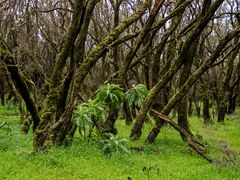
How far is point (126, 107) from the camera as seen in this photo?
23078 millimetres

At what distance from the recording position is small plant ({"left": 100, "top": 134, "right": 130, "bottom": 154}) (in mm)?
11070

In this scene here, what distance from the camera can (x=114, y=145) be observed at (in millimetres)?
11234

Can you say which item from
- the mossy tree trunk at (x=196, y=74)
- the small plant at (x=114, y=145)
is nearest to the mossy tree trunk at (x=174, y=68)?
the mossy tree trunk at (x=196, y=74)

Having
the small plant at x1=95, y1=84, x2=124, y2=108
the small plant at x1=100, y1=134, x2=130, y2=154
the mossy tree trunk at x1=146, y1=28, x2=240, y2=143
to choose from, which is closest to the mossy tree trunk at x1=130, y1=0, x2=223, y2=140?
the mossy tree trunk at x1=146, y1=28, x2=240, y2=143

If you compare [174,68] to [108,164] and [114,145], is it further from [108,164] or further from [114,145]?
[108,164]

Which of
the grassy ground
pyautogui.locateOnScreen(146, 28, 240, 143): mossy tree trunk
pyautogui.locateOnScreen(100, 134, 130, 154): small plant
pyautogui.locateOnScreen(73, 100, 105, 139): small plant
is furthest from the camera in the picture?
pyautogui.locateOnScreen(146, 28, 240, 143): mossy tree trunk

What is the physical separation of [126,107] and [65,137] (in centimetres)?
1049

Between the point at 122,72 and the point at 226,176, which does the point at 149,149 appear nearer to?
the point at 122,72

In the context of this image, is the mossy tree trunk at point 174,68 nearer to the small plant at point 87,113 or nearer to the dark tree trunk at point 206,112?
the small plant at point 87,113

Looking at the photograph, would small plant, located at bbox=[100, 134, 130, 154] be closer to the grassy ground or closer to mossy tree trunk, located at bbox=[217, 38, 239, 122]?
the grassy ground

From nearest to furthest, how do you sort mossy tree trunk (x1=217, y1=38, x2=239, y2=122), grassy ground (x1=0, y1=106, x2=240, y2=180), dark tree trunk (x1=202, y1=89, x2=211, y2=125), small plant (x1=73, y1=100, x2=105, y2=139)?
grassy ground (x1=0, y1=106, x2=240, y2=180) → small plant (x1=73, y1=100, x2=105, y2=139) → dark tree trunk (x1=202, y1=89, x2=211, y2=125) → mossy tree trunk (x1=217, y1=38, x2=239, y2=122)

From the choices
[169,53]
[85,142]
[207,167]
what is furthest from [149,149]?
[169,53]

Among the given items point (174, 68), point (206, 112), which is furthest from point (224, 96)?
point (174, 68)

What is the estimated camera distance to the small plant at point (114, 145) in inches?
436
